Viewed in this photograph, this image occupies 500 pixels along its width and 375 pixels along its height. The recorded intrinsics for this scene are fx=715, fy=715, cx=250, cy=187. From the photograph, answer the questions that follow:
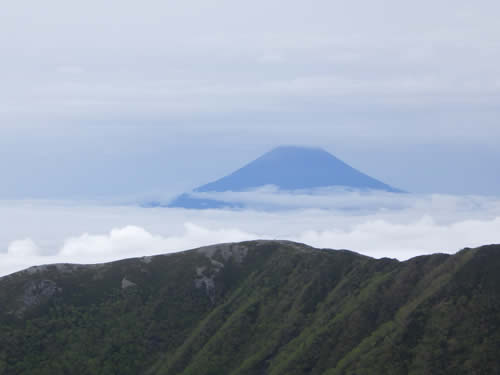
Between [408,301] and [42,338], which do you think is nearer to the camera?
[408,301]

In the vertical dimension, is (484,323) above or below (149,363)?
above

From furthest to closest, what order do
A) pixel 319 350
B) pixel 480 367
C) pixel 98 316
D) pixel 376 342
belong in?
pixel 98 316 → pixel 319 350 → pixel 376 342 → pixel 480 367

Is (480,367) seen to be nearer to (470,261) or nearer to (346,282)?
(470,261)

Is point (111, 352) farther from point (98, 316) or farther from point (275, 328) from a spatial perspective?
→ point (275, 328)

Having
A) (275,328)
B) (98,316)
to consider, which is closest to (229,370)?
(275,328)

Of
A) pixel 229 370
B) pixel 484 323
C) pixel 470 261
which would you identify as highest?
pixel 470 261

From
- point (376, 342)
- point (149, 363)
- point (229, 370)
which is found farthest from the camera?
point (149, 363)

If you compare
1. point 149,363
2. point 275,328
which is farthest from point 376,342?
point 149,363
